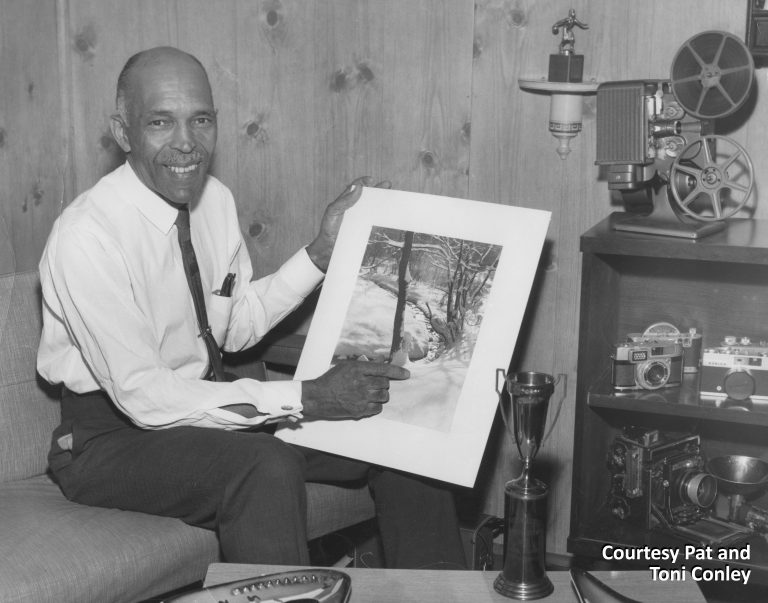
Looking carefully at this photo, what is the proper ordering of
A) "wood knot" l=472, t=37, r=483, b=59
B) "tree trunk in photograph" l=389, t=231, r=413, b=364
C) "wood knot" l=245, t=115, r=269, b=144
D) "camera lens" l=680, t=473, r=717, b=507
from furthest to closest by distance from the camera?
"wood knot" l=245, t=115, r=269, b=144, "wood knot" l=472, t=37, r=483, b=59, "camera lens" l=680, t=473, r=717, b=507, "tree trunk in photograph" l=389, t=231, r=413, b=364

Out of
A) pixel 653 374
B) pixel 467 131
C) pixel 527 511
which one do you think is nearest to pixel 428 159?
pixel 467 131

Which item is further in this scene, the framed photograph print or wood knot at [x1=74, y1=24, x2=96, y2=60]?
wood knot at [x1=74, y1=24, x2=96, y2=60]

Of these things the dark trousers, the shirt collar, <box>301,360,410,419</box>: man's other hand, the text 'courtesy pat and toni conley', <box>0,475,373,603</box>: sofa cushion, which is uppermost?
the shirt collar


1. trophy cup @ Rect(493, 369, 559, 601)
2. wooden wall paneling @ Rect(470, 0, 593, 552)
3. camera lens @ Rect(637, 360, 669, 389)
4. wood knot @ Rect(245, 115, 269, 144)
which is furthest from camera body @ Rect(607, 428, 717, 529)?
wood knot @ Rect(245, 115, 269, 144)

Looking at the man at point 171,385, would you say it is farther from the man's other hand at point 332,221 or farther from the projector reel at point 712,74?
the projector reel at point 712,74

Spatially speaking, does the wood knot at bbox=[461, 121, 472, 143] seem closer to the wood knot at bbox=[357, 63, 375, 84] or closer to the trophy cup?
the wood knot at bbox=[357, 63, 375, 84]

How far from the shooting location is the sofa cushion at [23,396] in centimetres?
191

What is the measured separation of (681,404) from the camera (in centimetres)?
178

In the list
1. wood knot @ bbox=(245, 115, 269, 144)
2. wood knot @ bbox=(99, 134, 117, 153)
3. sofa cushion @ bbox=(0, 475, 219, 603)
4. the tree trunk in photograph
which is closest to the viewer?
sofa cushion @ bbox=(0, 475, 219, 603)

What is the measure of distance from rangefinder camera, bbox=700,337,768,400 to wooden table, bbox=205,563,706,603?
53 centimetres

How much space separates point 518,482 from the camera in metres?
1.35

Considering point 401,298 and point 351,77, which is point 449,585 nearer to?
point 401,298

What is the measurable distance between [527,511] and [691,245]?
64 cm

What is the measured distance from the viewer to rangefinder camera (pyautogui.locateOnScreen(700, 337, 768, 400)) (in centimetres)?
181
